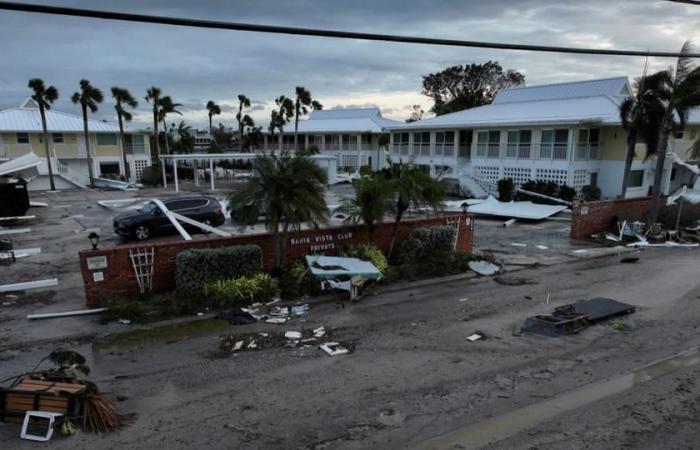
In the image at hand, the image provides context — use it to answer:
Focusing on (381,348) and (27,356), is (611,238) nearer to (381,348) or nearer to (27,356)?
(381,348)

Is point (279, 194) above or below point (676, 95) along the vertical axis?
below

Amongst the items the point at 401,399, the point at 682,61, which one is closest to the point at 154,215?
the point at 401,399

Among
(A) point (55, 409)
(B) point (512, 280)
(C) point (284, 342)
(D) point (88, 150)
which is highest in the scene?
(D) point (88, 150)

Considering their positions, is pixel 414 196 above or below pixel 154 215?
above

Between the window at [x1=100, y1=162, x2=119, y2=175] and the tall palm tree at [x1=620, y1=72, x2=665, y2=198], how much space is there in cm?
4120

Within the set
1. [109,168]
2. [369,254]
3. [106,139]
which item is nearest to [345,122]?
[106,139]

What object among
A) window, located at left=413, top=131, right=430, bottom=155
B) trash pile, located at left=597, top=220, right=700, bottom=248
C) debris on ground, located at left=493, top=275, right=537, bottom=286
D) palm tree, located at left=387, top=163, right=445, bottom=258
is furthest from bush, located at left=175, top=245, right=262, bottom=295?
window, located at left=413, top=131, right=430, bottom=155

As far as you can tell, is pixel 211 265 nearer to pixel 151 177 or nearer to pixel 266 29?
pixel 266 29

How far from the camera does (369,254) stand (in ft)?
43.0

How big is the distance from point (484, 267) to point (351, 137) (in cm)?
3900

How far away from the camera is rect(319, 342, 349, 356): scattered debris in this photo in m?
8.30

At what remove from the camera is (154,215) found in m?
18.0

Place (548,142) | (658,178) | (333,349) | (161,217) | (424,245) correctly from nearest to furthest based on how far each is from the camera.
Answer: (333,349), (424,245), (161,217), (658,178), (548,142)

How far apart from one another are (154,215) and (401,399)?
14334 mm
